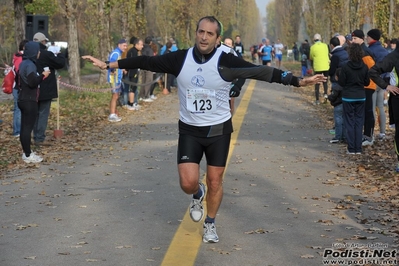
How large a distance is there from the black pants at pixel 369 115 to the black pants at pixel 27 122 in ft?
20.2

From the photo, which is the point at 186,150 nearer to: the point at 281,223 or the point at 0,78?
the point at 281,223

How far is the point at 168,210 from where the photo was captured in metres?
9.08

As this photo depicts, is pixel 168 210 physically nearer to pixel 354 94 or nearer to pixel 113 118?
pixel 354 94

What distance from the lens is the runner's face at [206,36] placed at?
23.9 ft

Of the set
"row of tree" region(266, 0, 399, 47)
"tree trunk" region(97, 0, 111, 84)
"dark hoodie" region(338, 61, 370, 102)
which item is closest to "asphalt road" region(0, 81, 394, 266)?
"dark hoodie" region(338, 61, 370, 102)

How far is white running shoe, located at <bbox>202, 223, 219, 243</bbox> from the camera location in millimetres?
7551

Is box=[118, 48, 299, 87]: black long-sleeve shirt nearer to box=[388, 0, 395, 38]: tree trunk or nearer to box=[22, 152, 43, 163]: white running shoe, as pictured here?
box=[22, 152, 43, 163]: white running shoe

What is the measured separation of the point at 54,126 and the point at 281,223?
11.0m

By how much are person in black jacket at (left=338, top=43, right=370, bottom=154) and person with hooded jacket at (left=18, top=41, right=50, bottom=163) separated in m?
5.19

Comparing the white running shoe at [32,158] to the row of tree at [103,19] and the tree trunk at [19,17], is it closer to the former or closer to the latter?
the tree trunk at [19,17]

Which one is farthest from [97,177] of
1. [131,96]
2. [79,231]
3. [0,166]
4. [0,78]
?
[0,78]

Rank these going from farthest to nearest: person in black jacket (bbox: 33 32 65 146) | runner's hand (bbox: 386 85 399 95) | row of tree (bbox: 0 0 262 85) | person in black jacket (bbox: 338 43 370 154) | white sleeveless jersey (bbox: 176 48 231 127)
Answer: row of tree (bbox: 0 0 262 85)
person in black jacket (bbox: 33 32 65 146)
person in black jacket (bbox: 338 43 370 154)
runner's hand (bbox: 386 85 399 95)
white sleeveless jersey (bbox: 176 48 231 127)

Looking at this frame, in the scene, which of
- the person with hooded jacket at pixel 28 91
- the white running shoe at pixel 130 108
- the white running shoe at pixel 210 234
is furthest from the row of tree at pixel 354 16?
the white running shoe at pixel 210 234

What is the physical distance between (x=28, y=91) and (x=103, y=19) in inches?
720
